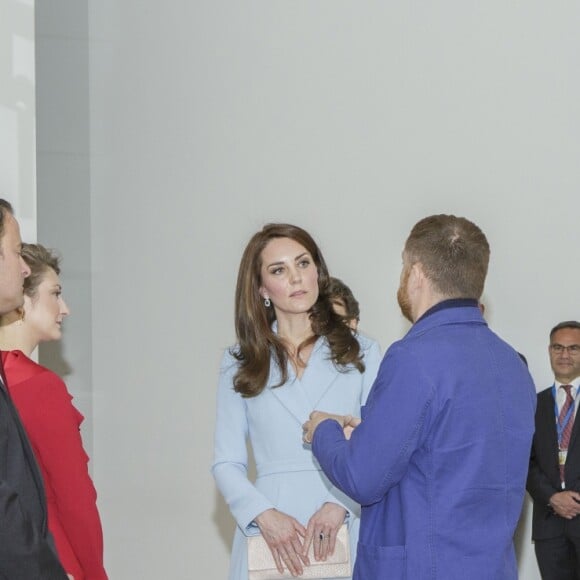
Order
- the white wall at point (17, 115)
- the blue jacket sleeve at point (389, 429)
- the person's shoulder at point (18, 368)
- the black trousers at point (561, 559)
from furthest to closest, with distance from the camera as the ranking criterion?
the black trousers at point (561, 559) < the white wall at point (17, 115) < the person's shoulder at point (18, 368) < the blue jacket sleeve at point (389, 429)

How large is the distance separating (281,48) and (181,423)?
7.95 ft

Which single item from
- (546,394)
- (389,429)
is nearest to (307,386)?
(389,429)

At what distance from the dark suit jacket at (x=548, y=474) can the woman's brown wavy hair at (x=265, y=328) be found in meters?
2.87

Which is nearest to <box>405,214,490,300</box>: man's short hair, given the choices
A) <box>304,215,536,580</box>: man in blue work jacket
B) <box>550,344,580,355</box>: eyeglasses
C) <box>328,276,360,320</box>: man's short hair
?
<box>304,215,536,580</box>: man in blue work jacket

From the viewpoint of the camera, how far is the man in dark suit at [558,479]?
232 inches

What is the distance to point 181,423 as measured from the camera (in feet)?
23.2

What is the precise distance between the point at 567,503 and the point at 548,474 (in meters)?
0.22

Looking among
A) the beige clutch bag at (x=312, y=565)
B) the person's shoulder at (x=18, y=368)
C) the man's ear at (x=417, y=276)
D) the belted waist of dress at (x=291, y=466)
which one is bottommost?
the beige clutch bag at (x=312, y=565)

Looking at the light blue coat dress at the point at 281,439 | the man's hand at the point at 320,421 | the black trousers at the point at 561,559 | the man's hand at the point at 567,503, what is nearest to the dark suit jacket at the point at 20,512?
the man's hand at the point at 320,421

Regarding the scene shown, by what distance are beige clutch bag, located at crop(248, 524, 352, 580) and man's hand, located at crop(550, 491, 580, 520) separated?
9.73 feet

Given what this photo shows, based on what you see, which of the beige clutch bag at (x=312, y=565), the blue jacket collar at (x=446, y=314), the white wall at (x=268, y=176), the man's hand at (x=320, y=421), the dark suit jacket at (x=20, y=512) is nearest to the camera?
the dark suit jacket at (x=20, y=512)

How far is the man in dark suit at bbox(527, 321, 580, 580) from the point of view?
590 cm

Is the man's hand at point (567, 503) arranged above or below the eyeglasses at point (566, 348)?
below

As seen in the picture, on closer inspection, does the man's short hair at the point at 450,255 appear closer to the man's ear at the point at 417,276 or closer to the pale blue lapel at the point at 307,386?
the man's ear at the point at 417,276
